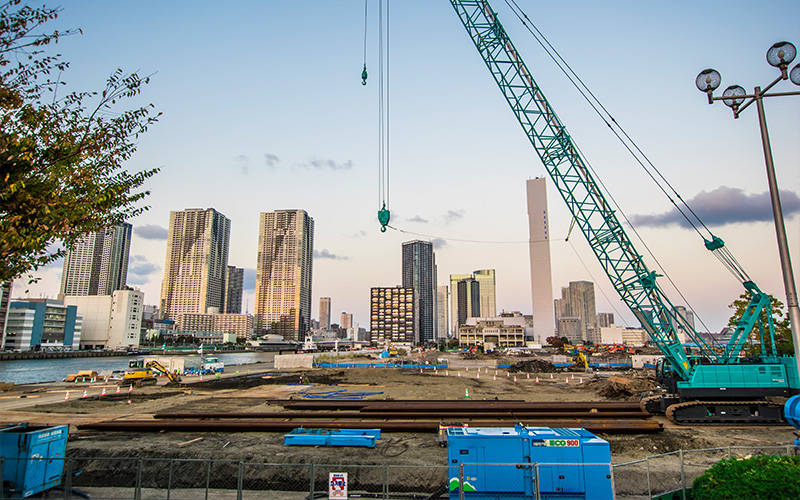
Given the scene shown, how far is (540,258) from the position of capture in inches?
7475

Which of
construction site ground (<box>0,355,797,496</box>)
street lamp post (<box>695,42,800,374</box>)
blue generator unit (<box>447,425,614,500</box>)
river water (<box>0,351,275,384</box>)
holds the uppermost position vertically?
street lamp post (<box>695,42,800,374</box>)

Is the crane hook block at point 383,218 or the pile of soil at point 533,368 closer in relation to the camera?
the crane hook block at point 383,218

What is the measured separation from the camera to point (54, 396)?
126ft

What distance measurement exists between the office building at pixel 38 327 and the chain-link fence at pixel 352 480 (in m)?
164

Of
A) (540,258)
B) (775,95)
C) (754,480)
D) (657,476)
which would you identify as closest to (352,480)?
(657,476)

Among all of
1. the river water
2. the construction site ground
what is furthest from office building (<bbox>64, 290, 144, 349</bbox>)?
the construction site ground

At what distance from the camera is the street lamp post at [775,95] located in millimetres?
7969

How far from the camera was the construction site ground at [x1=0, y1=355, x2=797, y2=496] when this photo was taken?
61.9ft

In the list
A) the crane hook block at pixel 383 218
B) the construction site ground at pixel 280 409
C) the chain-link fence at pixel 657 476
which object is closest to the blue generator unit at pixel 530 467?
the chain-link fence at pixel 657 476

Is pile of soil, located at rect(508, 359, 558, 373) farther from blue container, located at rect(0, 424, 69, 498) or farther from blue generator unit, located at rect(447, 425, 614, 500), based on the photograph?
blue container, located at rect(0, 424, 69, 498)

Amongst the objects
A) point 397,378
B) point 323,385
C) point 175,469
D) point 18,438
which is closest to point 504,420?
point 175,469

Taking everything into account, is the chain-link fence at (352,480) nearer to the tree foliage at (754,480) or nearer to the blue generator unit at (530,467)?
the blue generator unit at (530,467)

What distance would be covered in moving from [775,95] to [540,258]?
190m

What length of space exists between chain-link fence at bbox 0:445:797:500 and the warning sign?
55.1 inches
